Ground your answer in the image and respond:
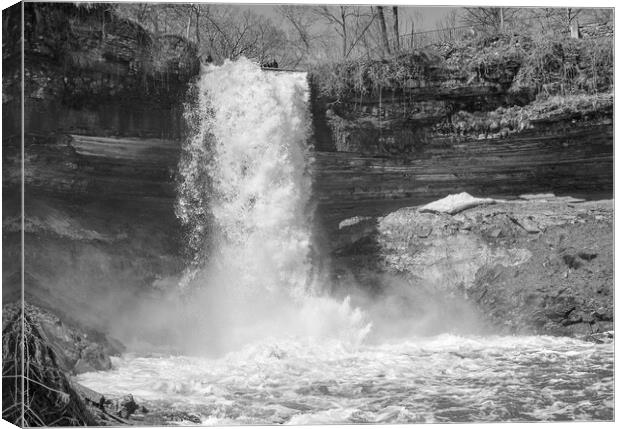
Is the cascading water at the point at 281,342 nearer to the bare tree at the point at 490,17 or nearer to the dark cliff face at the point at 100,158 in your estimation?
the dark cliff face at the point at 100,158

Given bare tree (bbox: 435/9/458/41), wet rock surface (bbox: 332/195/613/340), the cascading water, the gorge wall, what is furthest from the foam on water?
bare tree (bbox: 435/9/458/41)

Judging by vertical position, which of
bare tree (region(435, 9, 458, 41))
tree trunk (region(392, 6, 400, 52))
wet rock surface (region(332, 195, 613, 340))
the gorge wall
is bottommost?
wet rock surface (region(332, 195, 613, 340))

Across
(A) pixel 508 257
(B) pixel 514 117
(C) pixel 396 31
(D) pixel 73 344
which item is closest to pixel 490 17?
(C) pixel 396 31

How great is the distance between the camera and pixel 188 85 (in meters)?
7.04

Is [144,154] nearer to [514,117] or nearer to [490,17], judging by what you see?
[490,17]

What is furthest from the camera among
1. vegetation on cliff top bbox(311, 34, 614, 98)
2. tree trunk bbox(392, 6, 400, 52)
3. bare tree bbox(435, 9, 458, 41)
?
vegetation on cliff top bbox(311, 34, 614, 98)

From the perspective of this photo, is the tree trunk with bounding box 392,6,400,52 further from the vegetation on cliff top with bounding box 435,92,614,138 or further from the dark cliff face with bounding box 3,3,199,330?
the dark cliff face with bounding box 3,3,199,330

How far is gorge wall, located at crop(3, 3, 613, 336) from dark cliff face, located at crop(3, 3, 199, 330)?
0.04ft

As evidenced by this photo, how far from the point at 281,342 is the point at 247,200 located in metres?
1.67

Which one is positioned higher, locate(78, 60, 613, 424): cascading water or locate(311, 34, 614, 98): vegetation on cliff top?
locate(311, 34, 614, 98): vegetation on cliff top

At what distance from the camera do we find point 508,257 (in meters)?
7.06

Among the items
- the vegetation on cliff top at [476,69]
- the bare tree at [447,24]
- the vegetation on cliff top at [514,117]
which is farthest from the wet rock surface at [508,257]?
the bare tree at [447,24]

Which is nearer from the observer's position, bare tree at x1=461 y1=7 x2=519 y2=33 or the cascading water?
the cascading water

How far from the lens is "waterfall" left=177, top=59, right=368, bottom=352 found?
6.86m
